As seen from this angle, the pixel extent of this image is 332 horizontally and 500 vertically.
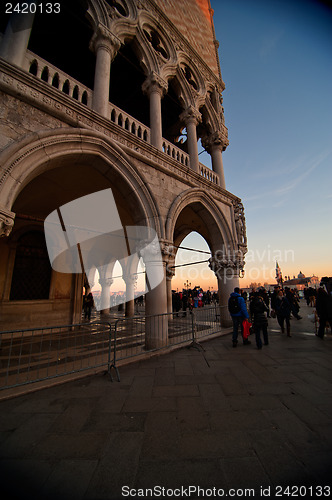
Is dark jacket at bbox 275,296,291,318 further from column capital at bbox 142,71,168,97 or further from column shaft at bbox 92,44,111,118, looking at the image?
column capital at bbox 142,71,168,97

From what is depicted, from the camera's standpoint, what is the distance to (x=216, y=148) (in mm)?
9375

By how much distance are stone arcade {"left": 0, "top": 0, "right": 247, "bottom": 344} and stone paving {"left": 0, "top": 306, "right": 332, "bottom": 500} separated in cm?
252

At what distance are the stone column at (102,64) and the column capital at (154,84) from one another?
4.06ft

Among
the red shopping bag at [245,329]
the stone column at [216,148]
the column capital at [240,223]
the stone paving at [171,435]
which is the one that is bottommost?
the stone paving at [171,435]

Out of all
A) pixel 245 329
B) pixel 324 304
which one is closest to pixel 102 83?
pixel 245 329

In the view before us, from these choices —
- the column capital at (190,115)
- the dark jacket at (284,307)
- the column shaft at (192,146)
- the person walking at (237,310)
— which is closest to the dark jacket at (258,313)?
the person walking at (237,310)

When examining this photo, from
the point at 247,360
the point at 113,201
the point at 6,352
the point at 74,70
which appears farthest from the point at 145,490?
the point at 74,70

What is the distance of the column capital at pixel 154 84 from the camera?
661 cm

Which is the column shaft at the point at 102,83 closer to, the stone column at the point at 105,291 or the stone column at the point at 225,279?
the stone column at the point at 225,279

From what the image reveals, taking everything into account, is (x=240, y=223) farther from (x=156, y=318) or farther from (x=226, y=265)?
(x=156, y=318)

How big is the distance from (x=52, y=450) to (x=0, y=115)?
16.5 feet

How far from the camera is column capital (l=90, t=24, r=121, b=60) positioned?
554cm

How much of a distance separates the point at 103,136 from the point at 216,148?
639cm

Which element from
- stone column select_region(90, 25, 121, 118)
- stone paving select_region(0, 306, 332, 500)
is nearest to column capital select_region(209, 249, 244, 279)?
stone paving select_region(0, 306, 332, 500)
